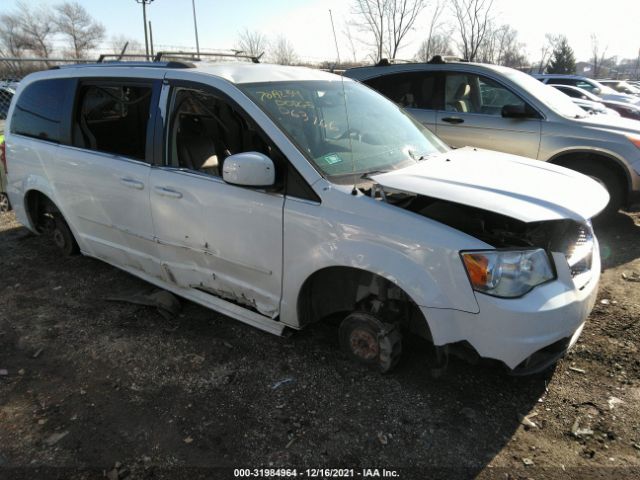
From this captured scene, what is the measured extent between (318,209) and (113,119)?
206cm

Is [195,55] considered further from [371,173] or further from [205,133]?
[371,173]

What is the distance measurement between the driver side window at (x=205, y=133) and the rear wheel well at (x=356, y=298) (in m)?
0.91

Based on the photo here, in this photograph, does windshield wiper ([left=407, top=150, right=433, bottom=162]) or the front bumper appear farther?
windshield wiper ([left=407, top=150, right=433, bottom=162])

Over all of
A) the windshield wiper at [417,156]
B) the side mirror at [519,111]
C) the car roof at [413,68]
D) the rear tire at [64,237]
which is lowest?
the rear tire at [64,237]

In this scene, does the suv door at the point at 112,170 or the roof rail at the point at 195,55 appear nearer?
the suv door at the point at 112,170

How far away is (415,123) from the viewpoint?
150 inches

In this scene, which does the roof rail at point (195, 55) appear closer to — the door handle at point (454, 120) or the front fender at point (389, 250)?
the front fender at point (389, 250)

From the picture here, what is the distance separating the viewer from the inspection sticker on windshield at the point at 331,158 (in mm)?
2850

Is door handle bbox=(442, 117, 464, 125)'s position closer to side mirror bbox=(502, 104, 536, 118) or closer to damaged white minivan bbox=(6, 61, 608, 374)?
side mirror bbox=(502, 104, 536, 118)

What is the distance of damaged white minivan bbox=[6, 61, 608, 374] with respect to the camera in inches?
92.3

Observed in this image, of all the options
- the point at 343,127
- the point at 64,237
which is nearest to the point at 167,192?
the point at 343,127

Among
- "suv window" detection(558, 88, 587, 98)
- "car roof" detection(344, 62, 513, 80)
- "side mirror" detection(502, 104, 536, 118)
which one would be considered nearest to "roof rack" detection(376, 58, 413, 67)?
"car roof" detection(344, 62, 513, 80)

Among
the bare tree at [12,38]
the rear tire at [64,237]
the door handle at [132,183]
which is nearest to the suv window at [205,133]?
the door handle at [132,183]

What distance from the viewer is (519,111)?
5.50 meters
